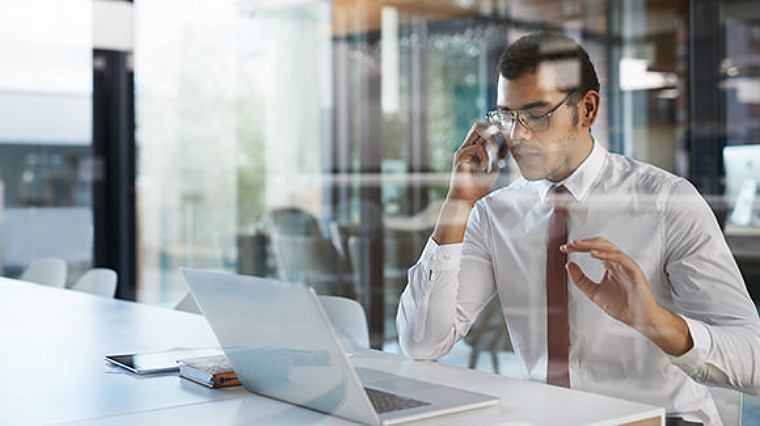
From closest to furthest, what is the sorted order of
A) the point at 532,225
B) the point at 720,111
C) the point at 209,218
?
1. the point at 532,225
2. the point at 720,111
3. the point at 209,218

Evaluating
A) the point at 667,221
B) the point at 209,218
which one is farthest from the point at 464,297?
the point at 209,218

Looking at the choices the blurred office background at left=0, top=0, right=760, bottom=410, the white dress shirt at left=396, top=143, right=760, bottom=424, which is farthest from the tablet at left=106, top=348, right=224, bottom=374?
the blurred office background at left=0, top=0, right=760, bottom=410

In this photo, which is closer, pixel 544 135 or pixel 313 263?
pixel 544 135

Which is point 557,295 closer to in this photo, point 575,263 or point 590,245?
point 575,263

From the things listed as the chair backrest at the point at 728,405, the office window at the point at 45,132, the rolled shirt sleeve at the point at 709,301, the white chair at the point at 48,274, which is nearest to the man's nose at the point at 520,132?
the rolled shirt sleeve at the point at 709,301

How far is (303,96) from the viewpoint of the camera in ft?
16.8

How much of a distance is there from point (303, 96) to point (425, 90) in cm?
97

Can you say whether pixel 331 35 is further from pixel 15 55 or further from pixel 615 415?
pixel 615 415

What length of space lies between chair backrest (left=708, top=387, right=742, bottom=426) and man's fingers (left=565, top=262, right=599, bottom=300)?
56 cm

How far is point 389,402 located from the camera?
149 cm

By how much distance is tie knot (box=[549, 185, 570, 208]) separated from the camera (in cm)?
239

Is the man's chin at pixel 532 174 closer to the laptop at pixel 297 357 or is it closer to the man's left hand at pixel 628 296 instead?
the man's left hand at pixel 628 296

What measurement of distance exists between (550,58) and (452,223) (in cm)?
83

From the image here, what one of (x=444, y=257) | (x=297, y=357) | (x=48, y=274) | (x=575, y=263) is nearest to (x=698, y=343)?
(x=575, y=263)
